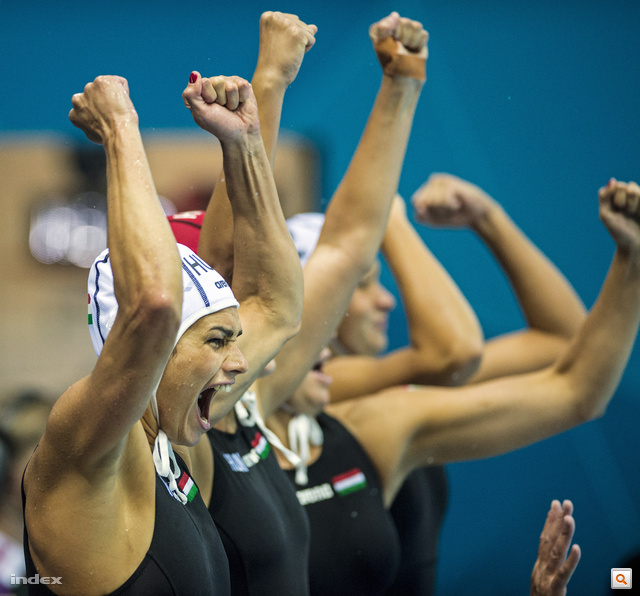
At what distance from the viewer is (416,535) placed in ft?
6.03

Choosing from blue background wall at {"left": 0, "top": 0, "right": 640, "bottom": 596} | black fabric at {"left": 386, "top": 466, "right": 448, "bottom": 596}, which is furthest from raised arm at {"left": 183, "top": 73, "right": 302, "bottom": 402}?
blue background wall at {"left": 0, "top": 0, "right": 640, "bottom": 596}

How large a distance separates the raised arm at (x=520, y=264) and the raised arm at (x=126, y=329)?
1350 millimetres

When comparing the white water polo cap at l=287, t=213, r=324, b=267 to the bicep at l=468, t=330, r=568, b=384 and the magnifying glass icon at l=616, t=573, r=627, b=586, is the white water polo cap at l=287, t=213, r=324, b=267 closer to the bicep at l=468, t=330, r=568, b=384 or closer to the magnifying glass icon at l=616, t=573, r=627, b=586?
the bicep at l=468, t=330, r=568, b=384

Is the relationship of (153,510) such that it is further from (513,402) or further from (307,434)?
(513,402)

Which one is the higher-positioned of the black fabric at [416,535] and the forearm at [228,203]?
the forearm at [228,203]

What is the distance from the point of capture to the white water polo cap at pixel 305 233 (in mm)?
1664

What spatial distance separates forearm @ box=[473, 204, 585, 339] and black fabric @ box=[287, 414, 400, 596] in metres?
0.72

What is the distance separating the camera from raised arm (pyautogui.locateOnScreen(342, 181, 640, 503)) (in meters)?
1.62

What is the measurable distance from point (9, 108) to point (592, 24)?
2.05 meters

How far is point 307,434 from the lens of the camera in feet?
5.28

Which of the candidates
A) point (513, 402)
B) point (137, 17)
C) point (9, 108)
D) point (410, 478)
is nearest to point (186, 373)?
point (513, 402)

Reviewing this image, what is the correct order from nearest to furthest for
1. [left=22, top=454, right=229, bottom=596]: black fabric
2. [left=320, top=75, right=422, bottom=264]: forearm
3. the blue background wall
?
[left=22, top=454, right=229, bottom=596]: black fabric
[left=320, top=75, right=422, bottom=264]: forearm
the blue background wall

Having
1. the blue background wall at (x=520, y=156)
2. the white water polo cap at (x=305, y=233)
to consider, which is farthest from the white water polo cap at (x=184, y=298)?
the blue background wall at (x=520, y=156)

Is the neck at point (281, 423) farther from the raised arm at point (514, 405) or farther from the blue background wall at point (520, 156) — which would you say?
the blue background wall at point (520, 156)
